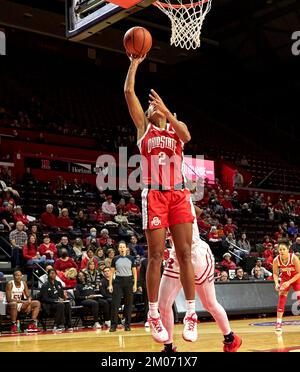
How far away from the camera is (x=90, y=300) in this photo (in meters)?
12.6

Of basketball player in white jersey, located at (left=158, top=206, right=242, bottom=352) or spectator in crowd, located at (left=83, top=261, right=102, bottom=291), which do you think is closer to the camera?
basketball player in white jersey, located at (left=158, top=206, right=242, bottom=352)

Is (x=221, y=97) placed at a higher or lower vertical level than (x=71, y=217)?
higher

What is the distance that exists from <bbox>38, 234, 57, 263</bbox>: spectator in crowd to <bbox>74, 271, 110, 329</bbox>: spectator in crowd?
3.58 feet

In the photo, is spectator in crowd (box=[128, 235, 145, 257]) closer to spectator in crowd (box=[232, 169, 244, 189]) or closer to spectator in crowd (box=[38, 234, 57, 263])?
spectator in crowd (box=[38, 234, 57, 263])

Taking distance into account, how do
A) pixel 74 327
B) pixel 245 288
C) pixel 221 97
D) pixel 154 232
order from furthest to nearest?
1. pixel 221 97
2. pixel 245 288
3. pixel 74 327
4. pixel 154 232

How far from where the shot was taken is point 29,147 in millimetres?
19500

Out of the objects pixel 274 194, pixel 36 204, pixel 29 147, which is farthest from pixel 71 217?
pixel 274 194

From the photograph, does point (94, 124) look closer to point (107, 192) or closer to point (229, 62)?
point (107, 192)

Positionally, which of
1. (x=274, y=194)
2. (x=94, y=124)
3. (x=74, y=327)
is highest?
(x=94, y=124)

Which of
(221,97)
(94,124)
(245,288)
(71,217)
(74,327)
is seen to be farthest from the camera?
(221,97)

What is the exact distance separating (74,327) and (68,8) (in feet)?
24.5

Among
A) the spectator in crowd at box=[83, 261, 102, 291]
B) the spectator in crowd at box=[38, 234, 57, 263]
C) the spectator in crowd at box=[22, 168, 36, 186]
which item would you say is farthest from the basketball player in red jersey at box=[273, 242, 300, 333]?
the spectator in crowd at box=[22, 168, 36, 186]

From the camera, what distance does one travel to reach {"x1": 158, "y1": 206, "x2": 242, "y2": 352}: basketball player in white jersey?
4.80m

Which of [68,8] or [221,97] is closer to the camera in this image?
[68,8]
